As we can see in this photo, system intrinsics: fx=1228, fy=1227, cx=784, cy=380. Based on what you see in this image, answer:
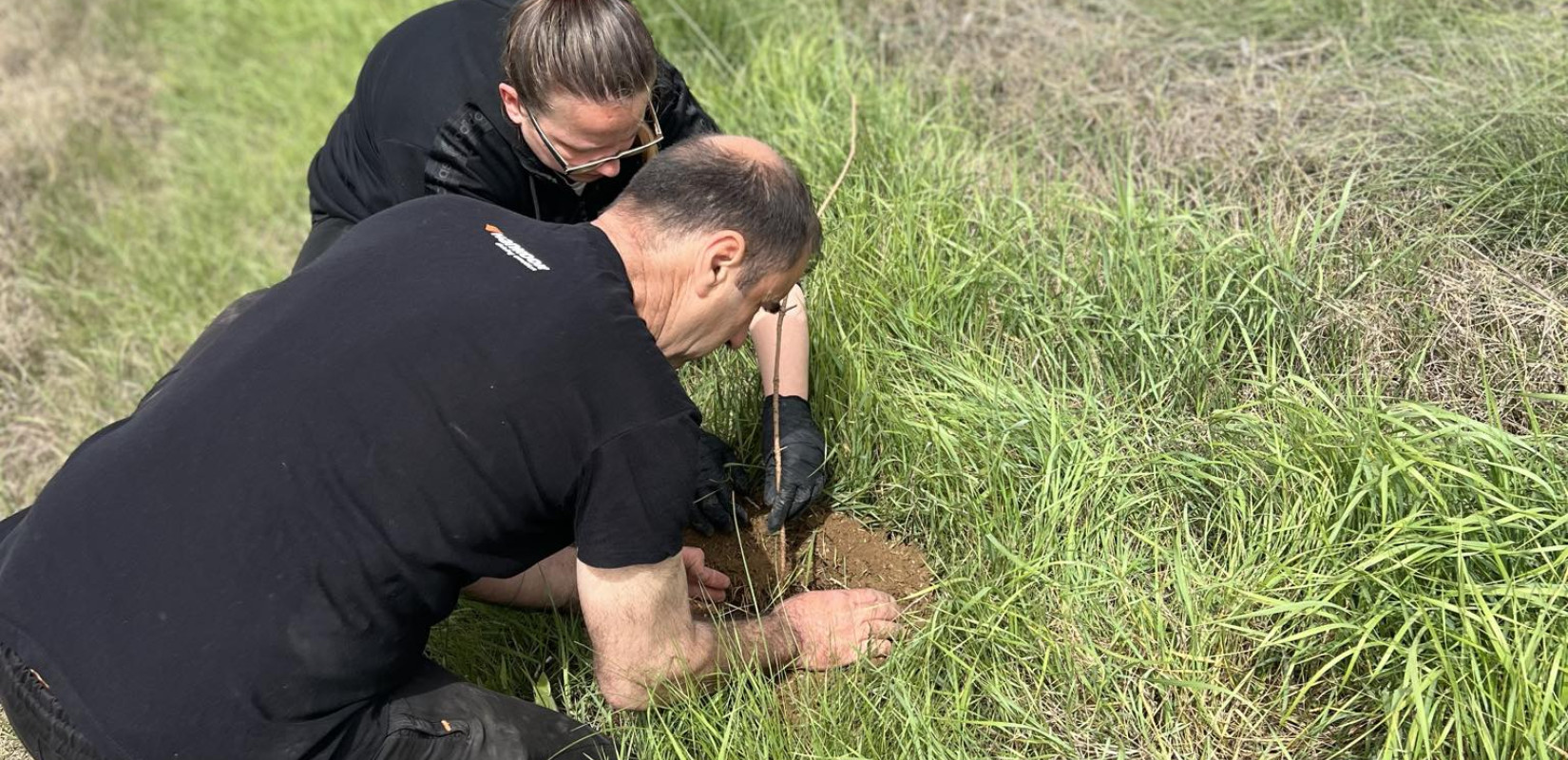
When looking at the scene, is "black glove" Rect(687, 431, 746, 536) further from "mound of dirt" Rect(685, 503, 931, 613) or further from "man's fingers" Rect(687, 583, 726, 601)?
"man's fingers" Rect(687, 583, 726, 601)

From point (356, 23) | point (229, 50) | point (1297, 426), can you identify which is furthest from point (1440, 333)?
point (229, 50)

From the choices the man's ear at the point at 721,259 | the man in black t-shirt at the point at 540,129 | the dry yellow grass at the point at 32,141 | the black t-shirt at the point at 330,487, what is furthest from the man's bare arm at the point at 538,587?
the dry yellow grass at the point at 32,141

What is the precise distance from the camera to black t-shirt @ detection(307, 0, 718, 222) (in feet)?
9.75

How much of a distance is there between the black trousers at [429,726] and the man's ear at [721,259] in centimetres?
91

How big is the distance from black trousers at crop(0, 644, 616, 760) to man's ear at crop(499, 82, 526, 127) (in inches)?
50.0

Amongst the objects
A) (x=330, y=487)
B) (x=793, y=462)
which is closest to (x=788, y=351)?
(x=793, y=462)

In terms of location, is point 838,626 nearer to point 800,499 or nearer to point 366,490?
point 800,499

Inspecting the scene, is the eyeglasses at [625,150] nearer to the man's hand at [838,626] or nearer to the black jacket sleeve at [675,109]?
the black jacket sleeve at [675,109]

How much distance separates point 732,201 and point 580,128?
0.66 m

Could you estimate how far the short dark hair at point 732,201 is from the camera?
88.7 inches

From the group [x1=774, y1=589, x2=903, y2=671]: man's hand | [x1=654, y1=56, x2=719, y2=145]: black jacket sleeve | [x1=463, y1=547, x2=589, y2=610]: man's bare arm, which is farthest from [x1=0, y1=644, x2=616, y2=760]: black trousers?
[x1=654, y1=56, x2=719, y2=145]: black jacket sleeve

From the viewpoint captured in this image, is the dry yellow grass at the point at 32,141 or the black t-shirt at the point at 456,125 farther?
the dry yellow grass at the point at 32,141

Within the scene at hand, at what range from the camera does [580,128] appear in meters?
2.76

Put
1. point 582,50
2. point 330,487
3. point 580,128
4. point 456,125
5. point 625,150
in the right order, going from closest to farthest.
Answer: point 330,487 < point 582,50 < point 580,128 < point 625,150 < point 456,125
